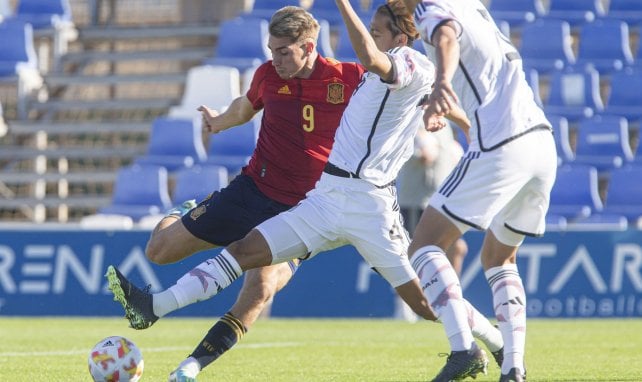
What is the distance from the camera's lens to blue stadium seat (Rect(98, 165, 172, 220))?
1605cm

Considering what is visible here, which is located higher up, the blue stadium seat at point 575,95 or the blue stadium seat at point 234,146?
the blue stadium seat at point 575,95

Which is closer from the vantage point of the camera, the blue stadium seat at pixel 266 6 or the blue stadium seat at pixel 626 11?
the blue stadium seat at pixel 626 11

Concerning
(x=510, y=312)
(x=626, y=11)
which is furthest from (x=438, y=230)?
(x=626, y=11)

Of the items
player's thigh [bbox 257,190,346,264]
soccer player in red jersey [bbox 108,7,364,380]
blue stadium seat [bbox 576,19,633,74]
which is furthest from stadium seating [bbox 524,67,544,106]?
player's thigh [bbox 257,190,346,264]

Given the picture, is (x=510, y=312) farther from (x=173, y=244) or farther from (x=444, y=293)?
(x=173, y=244)

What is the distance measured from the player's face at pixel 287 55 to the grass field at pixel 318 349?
1733 millimetres

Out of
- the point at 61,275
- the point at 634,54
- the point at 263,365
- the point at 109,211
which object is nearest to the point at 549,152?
the point at 263,365

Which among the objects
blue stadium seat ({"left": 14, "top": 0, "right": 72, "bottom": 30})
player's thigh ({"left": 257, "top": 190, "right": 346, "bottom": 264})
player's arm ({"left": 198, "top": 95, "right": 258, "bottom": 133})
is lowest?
blue stadium seat ({"left": 14, "top": 0, "right": 72, "bottom": 30})

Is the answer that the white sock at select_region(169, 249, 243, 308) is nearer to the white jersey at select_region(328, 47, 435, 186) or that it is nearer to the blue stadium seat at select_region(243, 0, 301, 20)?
the white jersey at select_region(328, 47, 435, 186)

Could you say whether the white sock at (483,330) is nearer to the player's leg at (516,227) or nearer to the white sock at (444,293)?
the player's leg at (516,227)

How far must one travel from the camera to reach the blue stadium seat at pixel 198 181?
15508 mm

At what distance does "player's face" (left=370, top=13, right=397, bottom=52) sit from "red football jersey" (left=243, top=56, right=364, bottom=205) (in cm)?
60

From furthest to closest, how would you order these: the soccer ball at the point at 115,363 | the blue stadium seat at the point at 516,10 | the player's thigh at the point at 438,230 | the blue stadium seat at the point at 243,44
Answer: the blue stadium seat at the point at 516,10 → the blue stadium seat at the point at 243,44 → the soccer ball at the point at 115,363 → the player's thigh at the point at 438,230

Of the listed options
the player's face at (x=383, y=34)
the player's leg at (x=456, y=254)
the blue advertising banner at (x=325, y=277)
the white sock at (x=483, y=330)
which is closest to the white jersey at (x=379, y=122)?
the player's face at (x=383, y=34)
